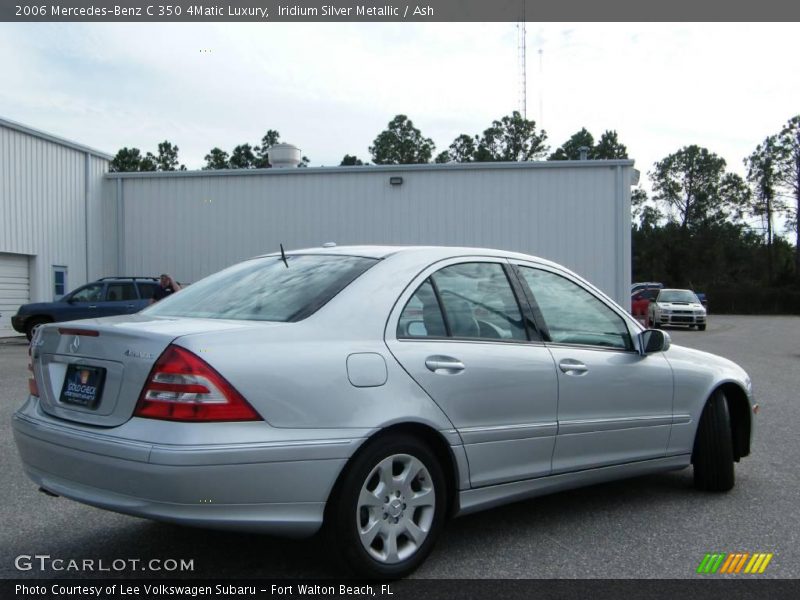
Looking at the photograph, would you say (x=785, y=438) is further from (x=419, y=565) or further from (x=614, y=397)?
(x=419, y=565)

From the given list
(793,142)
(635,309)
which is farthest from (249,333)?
(793,142)

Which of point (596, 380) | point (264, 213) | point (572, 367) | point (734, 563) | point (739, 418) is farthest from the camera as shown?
point (264, 213)

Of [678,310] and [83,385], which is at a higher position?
[83,385]

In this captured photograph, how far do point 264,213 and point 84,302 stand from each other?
21.6 ft

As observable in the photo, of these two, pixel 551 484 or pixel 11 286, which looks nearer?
pixel 551 484

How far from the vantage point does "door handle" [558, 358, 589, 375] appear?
4.39 meters

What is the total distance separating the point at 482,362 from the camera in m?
3.98

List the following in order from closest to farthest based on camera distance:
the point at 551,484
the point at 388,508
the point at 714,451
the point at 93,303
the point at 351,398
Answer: the point at 351,398, the point at 388,508, the point at 551,484, the point at 714,451, the point at 93,303

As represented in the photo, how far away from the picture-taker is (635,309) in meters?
Result: 30.2

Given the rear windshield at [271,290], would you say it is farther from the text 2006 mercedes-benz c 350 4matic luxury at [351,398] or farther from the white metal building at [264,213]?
the white metal building at [264,213]

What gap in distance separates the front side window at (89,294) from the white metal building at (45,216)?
427 centimetres

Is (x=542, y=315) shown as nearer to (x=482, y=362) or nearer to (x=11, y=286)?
(x=482, y=362)

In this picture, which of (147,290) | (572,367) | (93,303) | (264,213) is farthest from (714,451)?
(264,213)

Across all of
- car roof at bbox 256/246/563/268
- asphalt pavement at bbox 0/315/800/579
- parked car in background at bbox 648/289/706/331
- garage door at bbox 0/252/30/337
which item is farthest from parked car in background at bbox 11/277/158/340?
parked car in background at bbox 648/289/706/331
